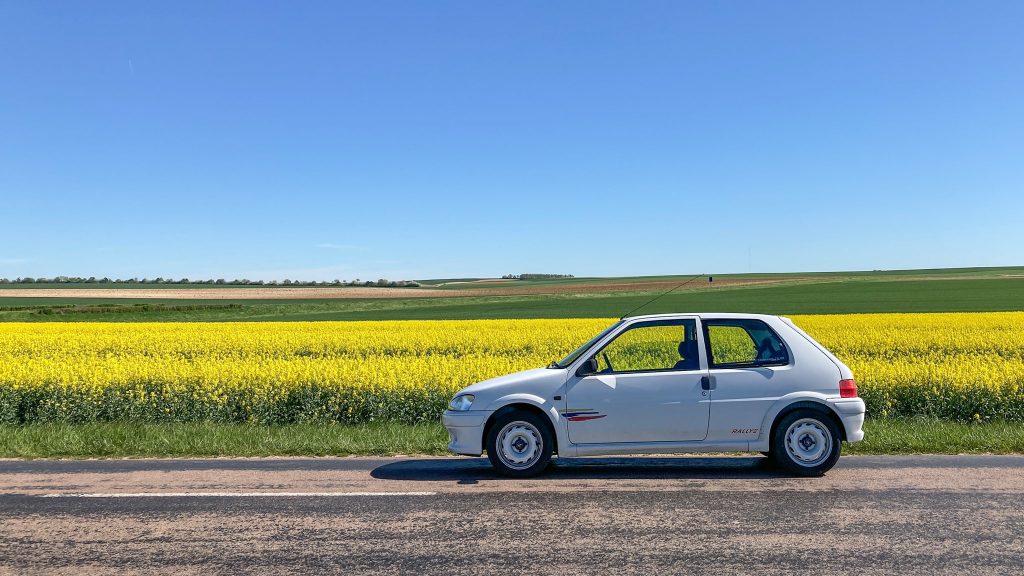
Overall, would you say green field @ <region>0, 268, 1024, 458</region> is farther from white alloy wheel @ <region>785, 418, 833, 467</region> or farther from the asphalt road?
white alloy wheel @ <region>785, 418, 833, 467</region>

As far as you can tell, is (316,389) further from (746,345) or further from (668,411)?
(746,345)

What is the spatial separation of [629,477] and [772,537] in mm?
2373

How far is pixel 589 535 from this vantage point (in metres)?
5.74

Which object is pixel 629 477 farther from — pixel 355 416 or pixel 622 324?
pixel 355 416

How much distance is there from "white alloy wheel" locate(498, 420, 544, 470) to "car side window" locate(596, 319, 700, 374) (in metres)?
1.03

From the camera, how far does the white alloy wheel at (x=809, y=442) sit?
793cm

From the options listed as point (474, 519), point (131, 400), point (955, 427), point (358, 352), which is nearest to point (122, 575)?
point (474, 519)

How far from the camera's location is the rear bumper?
7.94m

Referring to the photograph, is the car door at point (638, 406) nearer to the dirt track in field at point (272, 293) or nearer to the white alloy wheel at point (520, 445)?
the white alloy wheel at point (520, 445)

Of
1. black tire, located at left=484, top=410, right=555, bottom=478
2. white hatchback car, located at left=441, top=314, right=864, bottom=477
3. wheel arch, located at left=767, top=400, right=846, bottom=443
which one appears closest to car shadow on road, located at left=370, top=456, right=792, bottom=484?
black tire, located at left=484, top=410, right=555, bottom=478

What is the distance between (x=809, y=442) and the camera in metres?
8.00

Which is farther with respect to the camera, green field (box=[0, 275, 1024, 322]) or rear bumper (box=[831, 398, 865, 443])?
green field (box=[0, 275, 1024, 322])

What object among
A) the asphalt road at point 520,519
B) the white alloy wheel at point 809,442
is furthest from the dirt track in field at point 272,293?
the asphalt road at point 520,519

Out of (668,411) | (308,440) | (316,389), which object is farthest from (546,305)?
(668,411)
